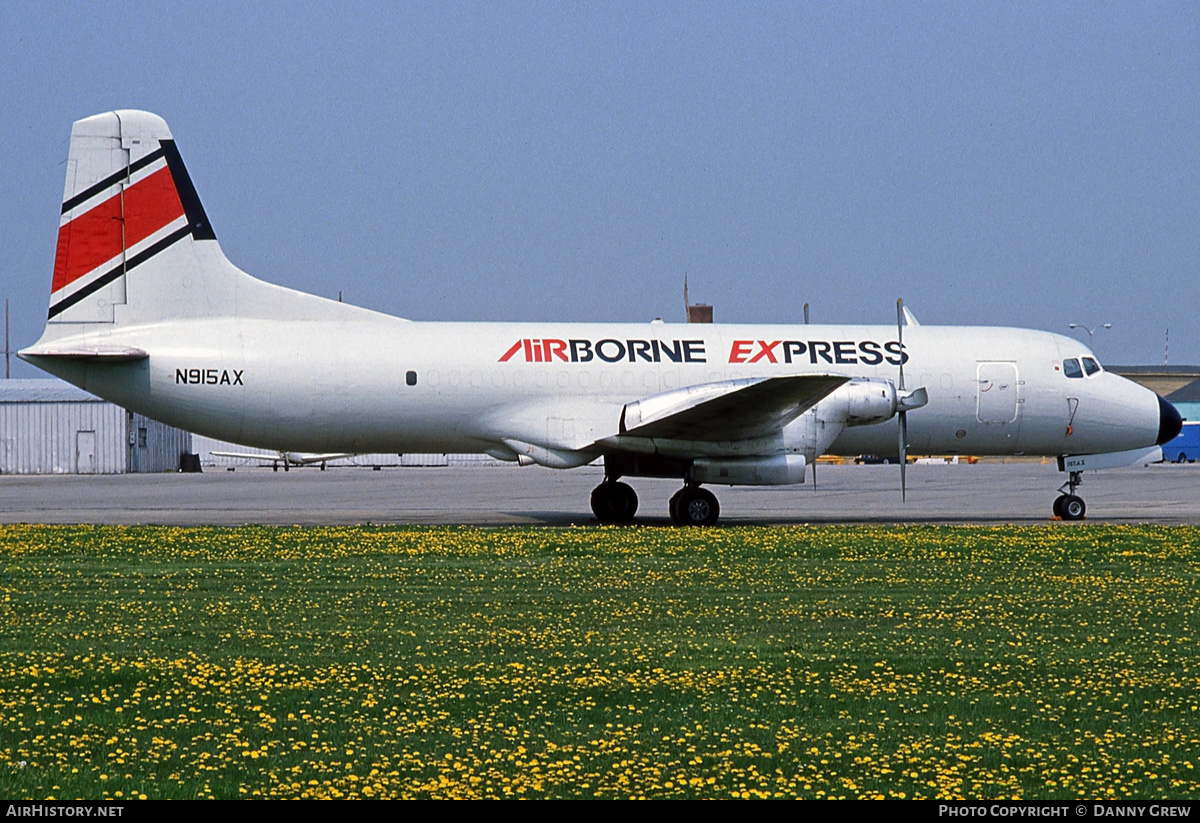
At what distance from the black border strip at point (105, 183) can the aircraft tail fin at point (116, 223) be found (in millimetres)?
17

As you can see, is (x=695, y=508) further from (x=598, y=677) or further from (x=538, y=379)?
(x=598, y=677)

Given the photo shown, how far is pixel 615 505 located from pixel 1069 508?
→ 875 cm

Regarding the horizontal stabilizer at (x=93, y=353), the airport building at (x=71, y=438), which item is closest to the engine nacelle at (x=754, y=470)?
the horizontal stabilizer at (x=93, y=353)

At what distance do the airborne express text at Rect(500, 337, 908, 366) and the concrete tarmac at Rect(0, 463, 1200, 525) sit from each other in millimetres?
3078

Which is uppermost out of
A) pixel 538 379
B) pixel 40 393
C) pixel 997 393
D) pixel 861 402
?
pixel 40 393

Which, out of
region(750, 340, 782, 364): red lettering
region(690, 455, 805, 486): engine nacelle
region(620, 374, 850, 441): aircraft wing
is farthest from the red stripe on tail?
region(750, 340, 782, 364): red lettering

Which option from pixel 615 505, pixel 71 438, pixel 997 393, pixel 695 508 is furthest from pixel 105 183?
pixel 71 438

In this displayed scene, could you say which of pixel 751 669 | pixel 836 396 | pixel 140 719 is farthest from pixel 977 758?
pixel 836 396

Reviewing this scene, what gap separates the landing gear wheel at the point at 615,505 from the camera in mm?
23703

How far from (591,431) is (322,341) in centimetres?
493

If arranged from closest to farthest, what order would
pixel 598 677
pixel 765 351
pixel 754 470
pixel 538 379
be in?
pixel 598 677
pixel 754 470
pixel 538 379
pixel 765 351

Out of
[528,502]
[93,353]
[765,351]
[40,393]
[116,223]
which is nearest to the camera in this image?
[93,353]

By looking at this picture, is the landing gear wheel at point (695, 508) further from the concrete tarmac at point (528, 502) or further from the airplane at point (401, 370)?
the concrete tarmac at point (528, 502)

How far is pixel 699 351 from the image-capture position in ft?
77.4
